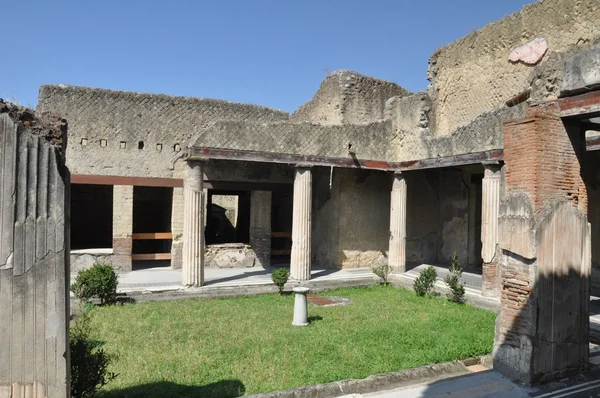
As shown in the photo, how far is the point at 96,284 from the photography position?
333 inches

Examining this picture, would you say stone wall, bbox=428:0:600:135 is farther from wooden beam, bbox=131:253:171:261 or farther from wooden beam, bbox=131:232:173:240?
wooden beam, bbox=131:253:171:261

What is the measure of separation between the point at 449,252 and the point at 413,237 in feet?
3.80

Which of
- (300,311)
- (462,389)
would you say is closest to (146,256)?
(300,311)

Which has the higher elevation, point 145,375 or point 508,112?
point 508,112

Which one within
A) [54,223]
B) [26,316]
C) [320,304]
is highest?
[54,223]

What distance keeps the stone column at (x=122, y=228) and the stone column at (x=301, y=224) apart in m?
4.77

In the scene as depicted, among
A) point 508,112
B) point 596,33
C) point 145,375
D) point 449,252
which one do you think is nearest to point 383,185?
point 449,252

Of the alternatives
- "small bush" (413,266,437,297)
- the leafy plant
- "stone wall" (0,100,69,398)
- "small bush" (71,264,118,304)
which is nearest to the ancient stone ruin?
"stone wall" (0,100,69,398)

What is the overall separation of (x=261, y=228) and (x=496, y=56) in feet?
27.0

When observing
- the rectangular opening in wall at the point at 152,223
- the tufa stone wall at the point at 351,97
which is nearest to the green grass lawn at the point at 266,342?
the rectangular opening in wall at the point at 152,223

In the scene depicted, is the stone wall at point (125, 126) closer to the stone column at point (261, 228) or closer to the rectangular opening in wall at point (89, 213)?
the stone column at point (261, 228)

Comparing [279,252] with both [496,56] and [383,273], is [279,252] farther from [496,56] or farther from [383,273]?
[496,56]

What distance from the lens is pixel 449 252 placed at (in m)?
13.7

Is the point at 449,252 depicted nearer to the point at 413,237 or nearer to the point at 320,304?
the point at 413,237
